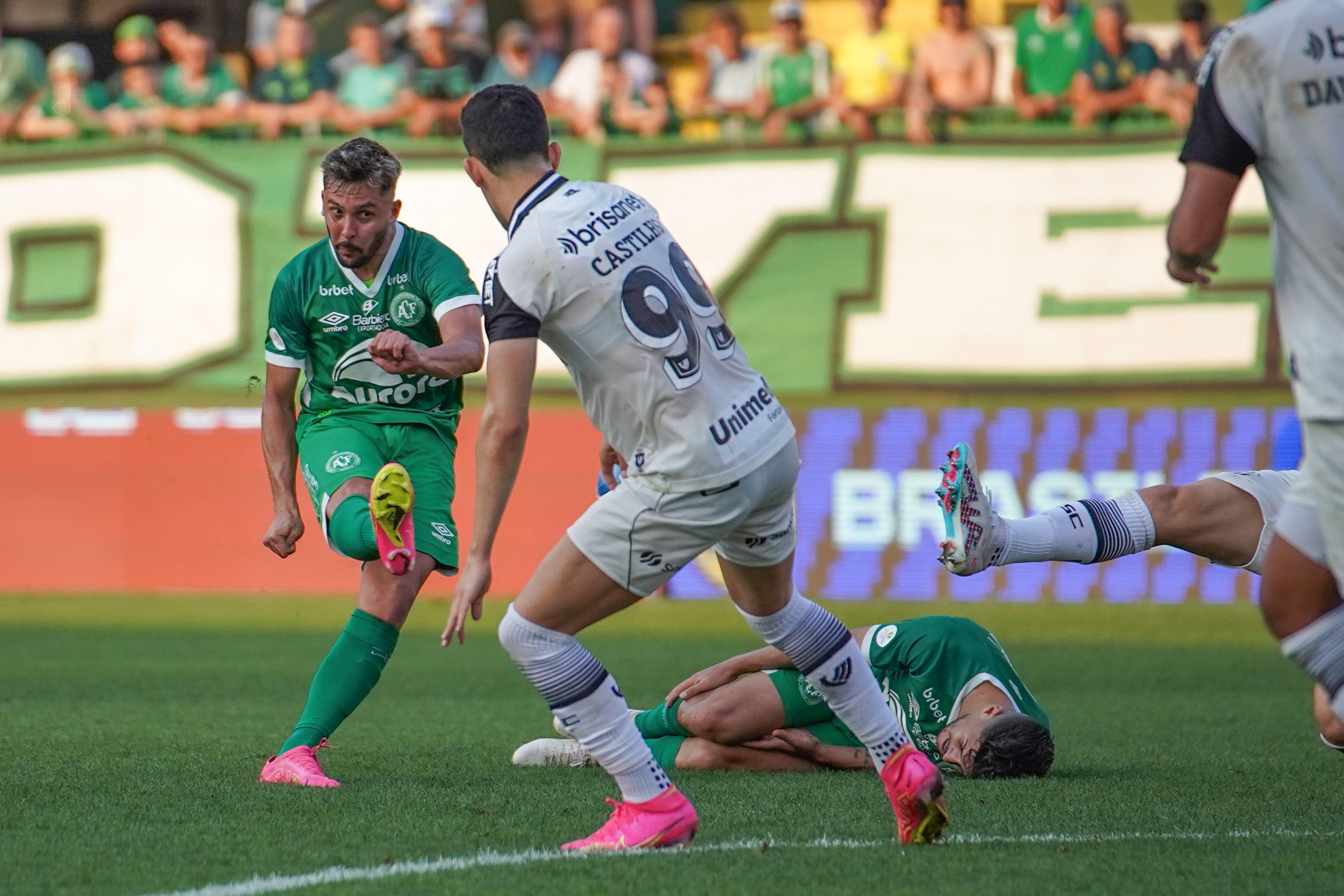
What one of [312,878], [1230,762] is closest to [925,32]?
[1230,762]

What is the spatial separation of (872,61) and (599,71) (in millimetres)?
2510

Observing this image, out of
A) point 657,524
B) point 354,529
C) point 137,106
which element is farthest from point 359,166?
point 137,106

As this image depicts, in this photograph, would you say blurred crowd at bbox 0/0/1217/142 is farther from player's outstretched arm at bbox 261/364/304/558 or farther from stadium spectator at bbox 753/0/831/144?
player's outstretched arm at bbox 261/364/304/558

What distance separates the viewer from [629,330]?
14.3 feet

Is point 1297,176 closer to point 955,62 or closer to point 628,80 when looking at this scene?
point 955,62

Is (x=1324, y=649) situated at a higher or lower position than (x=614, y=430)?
lower

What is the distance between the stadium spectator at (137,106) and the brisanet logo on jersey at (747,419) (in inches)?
485

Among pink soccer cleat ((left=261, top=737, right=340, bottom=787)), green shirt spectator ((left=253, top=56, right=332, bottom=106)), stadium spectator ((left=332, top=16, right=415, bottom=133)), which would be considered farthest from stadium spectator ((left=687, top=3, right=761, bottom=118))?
pink soccer cleat ((left=261, top=737, right=340, bottom=787))

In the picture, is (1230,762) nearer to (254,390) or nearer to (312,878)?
(312,878)

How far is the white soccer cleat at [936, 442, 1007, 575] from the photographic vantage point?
222 inches

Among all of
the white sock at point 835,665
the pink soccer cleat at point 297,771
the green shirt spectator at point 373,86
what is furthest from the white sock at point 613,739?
the green shirt spectator at point 373,86

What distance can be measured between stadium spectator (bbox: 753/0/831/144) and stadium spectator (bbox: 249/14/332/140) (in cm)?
396

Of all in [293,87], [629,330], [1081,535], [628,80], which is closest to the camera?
[629,330]

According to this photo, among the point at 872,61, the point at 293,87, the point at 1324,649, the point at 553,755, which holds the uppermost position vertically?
the point at 1324,649
